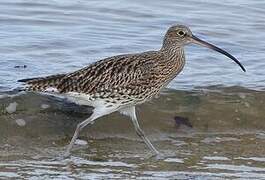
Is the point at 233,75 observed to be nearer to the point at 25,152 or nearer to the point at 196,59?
the point at 196,59

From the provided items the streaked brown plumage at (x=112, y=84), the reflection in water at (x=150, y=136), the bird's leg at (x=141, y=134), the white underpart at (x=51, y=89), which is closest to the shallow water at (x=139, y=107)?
the reflection in water at (x=150, y=136)

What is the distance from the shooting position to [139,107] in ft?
39.9

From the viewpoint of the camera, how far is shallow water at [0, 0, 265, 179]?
1047 centimetres

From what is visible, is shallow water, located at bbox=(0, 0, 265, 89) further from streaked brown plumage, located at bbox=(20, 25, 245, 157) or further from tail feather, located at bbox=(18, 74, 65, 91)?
streaked brown plumage, located at bbox=(20, 25, 245, 157)

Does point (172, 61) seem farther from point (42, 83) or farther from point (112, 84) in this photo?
point (42, 83)

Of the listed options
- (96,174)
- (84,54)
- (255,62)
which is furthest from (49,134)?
(255,62)

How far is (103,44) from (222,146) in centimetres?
402

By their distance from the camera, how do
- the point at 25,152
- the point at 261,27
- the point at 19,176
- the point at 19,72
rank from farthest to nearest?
the point at 261,27 → the point at 19,72 → the point at 25,152 → the point at 19,176

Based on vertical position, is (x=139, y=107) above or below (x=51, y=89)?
below

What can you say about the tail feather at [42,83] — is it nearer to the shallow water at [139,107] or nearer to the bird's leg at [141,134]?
the shallow water at [139,107]

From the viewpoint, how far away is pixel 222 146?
11.3 meters

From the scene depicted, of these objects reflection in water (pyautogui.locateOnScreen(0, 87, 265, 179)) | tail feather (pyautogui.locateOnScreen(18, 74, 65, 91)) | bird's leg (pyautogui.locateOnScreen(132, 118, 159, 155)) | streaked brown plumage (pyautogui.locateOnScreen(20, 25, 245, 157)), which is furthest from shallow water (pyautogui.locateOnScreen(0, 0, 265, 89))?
bird's leg (pyautogui.locateOnScreen(132, 118, 159, 155))

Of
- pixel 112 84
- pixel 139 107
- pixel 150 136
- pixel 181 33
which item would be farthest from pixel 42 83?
pixel 181 33

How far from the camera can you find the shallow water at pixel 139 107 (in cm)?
1047
